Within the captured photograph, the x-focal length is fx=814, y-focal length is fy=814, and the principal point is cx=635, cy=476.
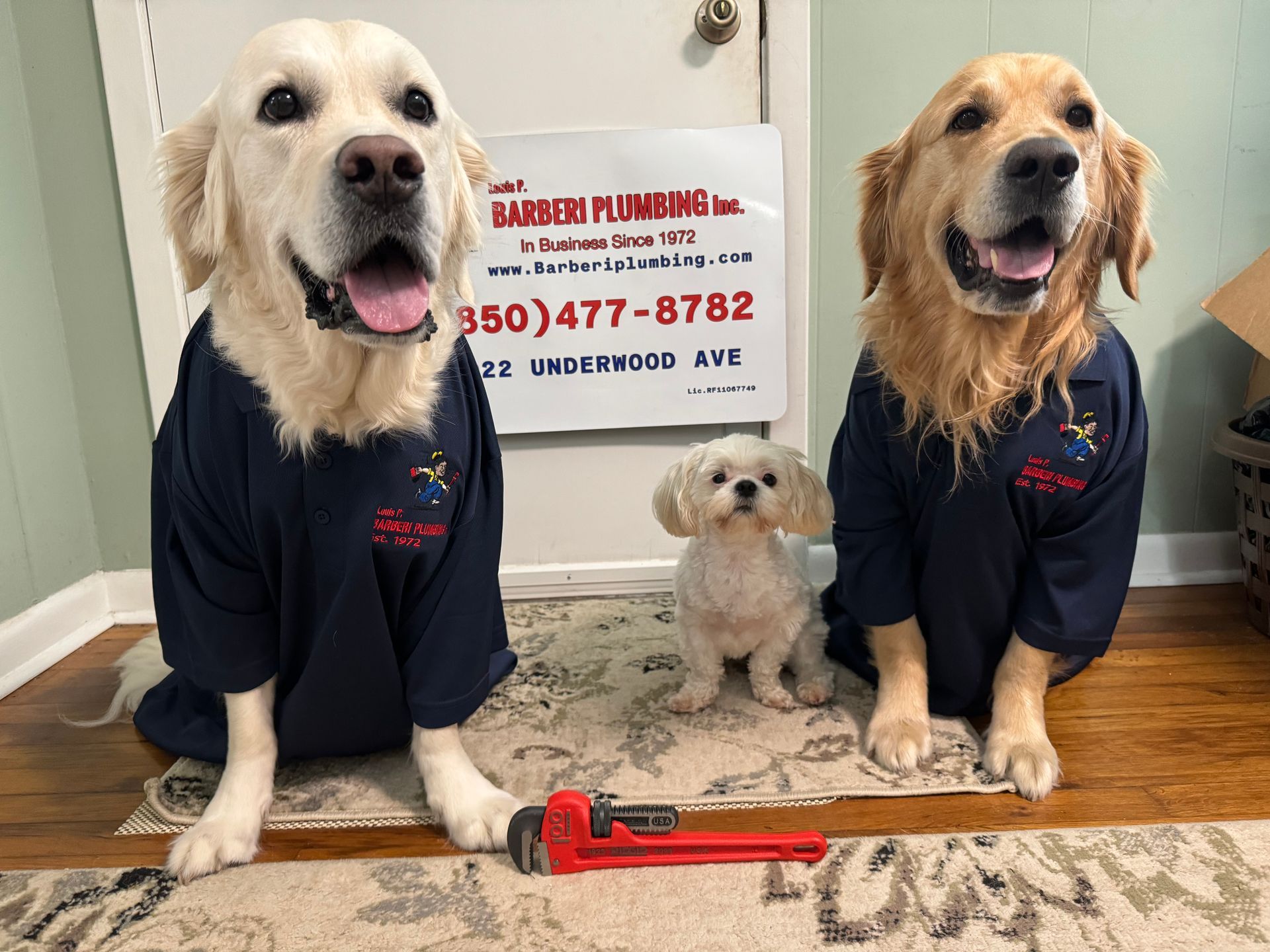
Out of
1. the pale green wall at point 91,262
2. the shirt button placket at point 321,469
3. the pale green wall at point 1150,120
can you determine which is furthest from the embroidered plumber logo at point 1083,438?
the pale green wall at point 91,262

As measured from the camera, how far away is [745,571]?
5.38ft

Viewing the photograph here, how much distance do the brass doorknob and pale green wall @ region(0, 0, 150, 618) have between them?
1.53 metres

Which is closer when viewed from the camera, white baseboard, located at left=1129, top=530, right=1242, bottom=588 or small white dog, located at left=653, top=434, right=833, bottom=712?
small white dog, located at left=653, top=434, right=833, bottom=712

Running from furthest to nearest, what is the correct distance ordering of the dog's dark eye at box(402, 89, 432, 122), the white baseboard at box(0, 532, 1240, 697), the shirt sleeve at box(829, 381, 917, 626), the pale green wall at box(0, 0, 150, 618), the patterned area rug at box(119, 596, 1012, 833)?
the white baseboard at box(0, 532, 1240, 697) → the pale green wall at box(0, 0, 150, 618) → the shirt sleeve at box(829, 381, 917, 626) → the patterned area rug at box(119, 596, 1012, 833) → the dog's dark eye at box(402, 89, 432, 122)

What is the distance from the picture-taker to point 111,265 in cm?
215

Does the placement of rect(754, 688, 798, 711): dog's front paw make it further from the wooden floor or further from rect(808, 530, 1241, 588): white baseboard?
rect(808, 530, 1241, 588): white baseboard

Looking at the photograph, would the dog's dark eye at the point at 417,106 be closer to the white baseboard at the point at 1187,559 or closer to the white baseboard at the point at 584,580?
the white baseboard at the point at 584,580

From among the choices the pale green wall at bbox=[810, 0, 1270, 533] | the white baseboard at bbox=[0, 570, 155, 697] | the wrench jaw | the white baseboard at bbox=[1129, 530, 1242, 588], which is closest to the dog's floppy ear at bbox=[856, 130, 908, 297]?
the pale green wall at bbox=[810, 0, 1270, 533]

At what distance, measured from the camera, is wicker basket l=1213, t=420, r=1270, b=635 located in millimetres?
1863

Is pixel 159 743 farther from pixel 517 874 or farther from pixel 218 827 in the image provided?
pixel 517 874

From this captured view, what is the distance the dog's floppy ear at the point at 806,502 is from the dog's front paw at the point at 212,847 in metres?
1.06

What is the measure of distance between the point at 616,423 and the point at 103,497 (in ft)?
4.74

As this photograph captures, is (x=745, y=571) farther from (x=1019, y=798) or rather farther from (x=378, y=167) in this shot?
(x=378, y=167)

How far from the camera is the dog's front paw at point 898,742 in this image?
1413mm
